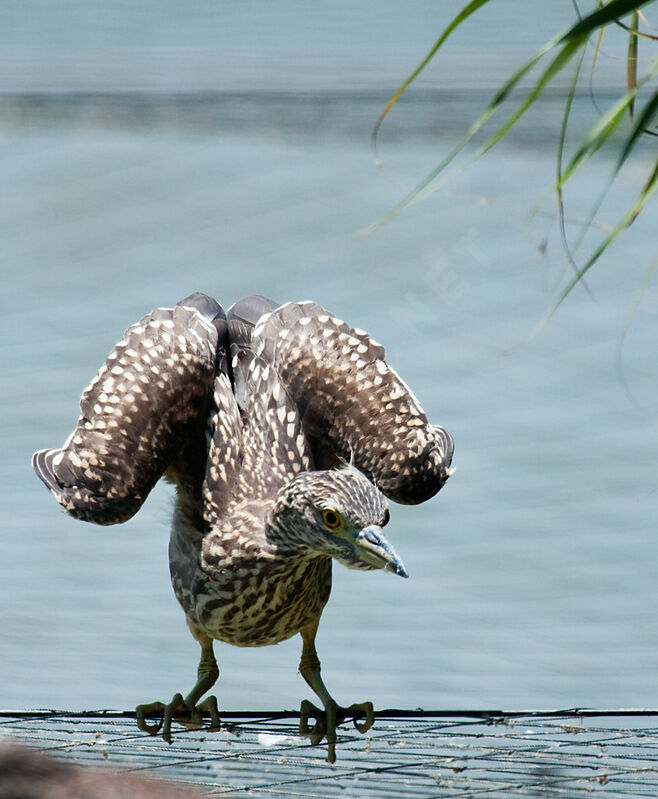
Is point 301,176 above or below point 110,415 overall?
above

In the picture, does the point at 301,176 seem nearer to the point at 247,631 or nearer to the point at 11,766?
the point at 247,631

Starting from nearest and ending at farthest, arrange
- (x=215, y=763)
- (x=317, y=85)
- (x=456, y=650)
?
(x=215, y=763), (x=317, y=85), (x=456, y=650)

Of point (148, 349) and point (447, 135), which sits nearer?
point (148, 349)

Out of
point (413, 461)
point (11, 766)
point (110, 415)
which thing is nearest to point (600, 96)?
point (413, 461)

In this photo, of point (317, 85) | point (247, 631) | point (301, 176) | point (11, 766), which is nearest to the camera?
point (11, 766)

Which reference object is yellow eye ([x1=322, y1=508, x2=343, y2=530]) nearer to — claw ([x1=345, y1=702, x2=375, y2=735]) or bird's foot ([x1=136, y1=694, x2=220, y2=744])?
claw ([x1=345, y1=702, x2=375, y2=735])

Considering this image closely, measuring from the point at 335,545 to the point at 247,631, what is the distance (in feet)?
1.77

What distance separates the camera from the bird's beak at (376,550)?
2.85 m

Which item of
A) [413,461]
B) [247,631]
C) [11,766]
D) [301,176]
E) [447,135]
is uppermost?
[301,176]

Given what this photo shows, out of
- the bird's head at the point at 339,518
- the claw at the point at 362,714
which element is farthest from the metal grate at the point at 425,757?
the bird's head at the point at 339,518

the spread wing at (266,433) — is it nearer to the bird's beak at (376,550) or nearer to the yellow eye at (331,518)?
the yellow eye at (331,518)

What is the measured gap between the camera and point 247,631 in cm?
345

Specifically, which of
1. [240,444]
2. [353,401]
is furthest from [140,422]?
[353,401]

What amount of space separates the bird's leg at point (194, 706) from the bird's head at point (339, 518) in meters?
0.56
